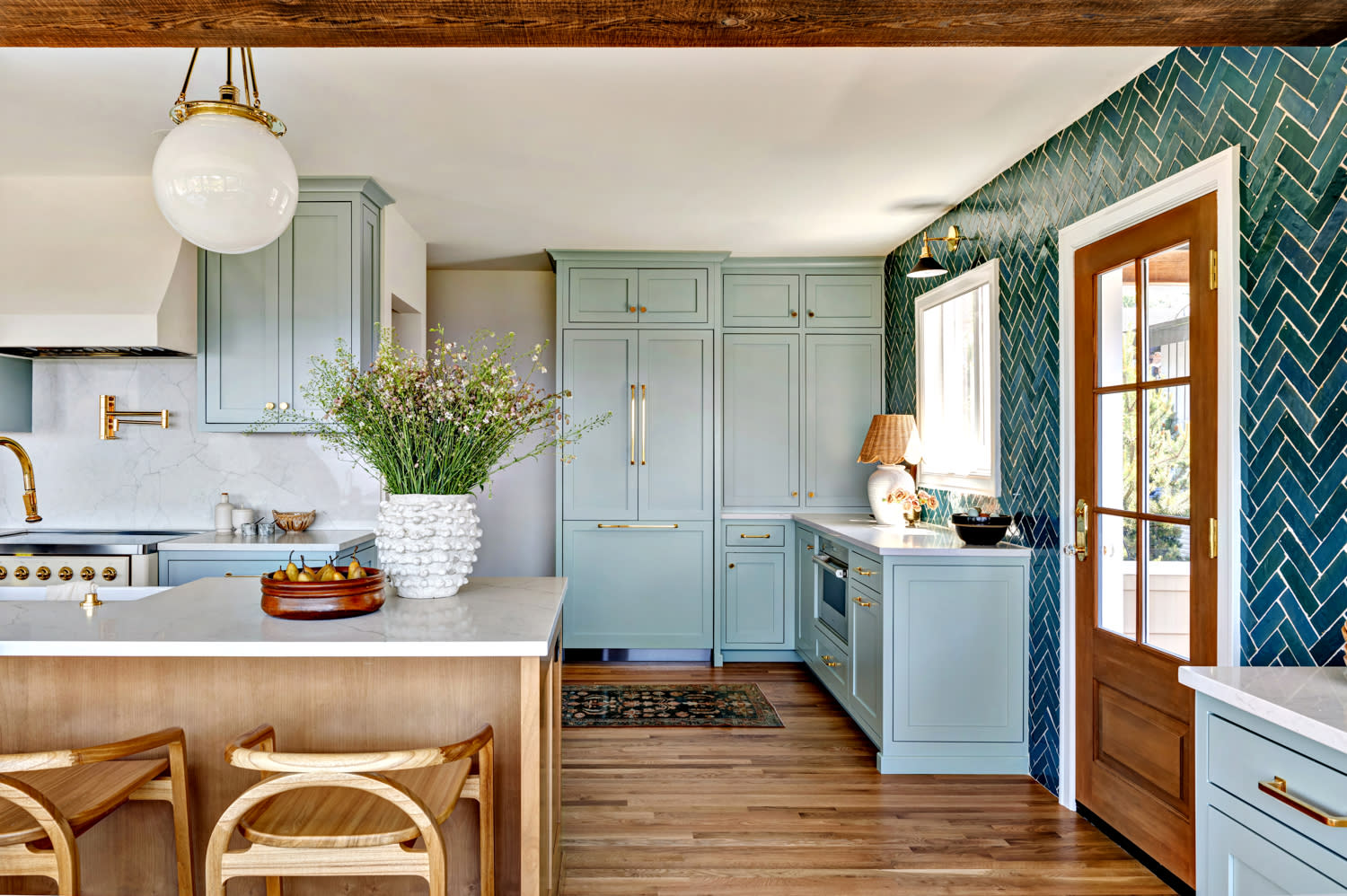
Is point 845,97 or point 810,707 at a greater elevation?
point 845,97

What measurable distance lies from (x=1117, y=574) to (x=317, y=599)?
2.49 metres

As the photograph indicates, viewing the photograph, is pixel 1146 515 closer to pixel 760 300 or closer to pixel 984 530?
pixel 984 530

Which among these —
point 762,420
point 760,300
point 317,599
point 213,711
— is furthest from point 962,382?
point 213,711

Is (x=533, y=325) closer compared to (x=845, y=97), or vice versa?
(x=845, y=97)

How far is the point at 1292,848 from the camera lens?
1.40 m

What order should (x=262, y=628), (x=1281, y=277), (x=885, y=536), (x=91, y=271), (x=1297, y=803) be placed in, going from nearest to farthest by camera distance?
(x=1297, y=803) → (x=262, y=628) → (x=1281, y=277) → (x=91, y=271) → (x=885, y=536)

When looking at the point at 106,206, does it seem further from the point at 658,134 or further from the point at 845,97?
the point at 845,97

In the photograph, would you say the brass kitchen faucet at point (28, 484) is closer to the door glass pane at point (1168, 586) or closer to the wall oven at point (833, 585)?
the wall oven at point (833, 585)

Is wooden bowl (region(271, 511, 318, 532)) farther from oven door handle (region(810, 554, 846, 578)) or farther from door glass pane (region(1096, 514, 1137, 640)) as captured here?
door glass pane (region(1096, 514, 1137, 640))

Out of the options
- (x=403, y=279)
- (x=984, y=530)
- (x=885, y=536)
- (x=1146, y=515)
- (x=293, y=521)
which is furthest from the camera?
(x=403, y=279)

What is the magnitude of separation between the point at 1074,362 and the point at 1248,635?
1.15 meters

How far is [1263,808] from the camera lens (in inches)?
58.1

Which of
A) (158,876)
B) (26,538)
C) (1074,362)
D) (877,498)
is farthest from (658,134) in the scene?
(26,538)

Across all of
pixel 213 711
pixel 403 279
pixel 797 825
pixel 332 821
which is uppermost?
pixel 403 279
